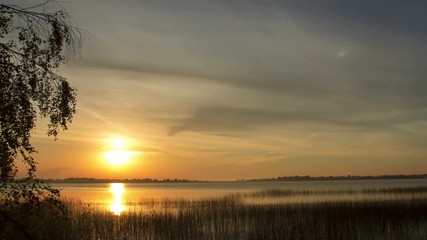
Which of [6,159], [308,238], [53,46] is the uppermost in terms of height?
[53,46]

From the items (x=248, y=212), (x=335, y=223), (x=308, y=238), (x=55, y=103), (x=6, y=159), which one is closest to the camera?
(x=6, y=159)

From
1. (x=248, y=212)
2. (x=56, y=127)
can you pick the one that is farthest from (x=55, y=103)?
(x=248, y=212)

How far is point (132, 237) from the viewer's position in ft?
62.9

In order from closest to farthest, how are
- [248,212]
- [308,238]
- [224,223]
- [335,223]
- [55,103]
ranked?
[55,103], [308,238], [335,223], [224,223], [248,212]

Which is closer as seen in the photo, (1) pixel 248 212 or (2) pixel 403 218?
(2) pixel 403 218

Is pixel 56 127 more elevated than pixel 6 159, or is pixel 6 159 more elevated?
pixel 56 127

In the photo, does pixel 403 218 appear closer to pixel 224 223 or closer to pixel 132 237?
pixel 224 223

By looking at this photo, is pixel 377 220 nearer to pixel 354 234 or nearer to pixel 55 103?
pixel 354 234

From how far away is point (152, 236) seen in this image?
1909cm

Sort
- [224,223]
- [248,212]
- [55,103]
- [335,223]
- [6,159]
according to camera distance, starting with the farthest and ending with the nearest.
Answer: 1. [248,212]
2. [224,223]
3. [335,223]
4. [55,103]
5. [6,159]

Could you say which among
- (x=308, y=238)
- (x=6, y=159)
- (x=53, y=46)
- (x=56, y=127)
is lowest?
(x=308, y=238)

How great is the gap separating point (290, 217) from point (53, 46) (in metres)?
18.5

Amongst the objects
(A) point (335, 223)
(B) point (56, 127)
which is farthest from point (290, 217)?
(B) point (56, 127)

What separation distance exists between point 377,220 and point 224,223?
23.5ft
